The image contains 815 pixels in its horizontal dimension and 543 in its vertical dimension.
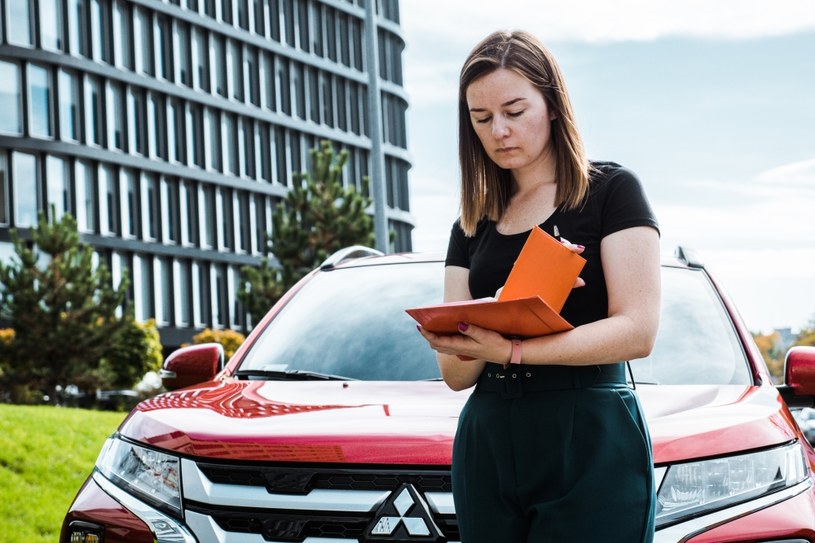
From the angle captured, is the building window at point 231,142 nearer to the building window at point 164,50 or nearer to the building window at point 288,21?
the building window at point 164,50

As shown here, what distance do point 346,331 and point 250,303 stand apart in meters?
27.7

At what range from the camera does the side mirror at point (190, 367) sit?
4.18 metres

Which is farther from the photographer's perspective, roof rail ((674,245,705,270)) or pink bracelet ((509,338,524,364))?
roof rail ((674,245,705,270))

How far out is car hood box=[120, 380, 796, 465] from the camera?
9.46ft

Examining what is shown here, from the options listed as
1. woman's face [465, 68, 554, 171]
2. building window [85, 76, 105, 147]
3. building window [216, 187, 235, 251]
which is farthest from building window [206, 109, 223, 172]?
woman's face [465, 68, 554, 171]

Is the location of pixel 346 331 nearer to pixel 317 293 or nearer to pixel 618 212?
pixel 317 293

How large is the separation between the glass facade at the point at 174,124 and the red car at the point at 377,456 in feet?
141

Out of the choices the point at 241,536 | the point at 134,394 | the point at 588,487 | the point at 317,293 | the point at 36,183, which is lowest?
the point at 134,394

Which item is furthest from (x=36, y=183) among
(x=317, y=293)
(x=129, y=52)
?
(x=317, y=293)

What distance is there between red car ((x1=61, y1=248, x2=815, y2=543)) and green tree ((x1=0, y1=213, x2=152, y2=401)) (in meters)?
28.6

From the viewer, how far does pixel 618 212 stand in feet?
7.58

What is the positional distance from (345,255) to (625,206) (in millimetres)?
2948

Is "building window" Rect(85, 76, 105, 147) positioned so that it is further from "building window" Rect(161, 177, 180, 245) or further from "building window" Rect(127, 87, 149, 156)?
"building window" Rect(161, 177, 180, 245)

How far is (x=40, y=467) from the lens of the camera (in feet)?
33.6
